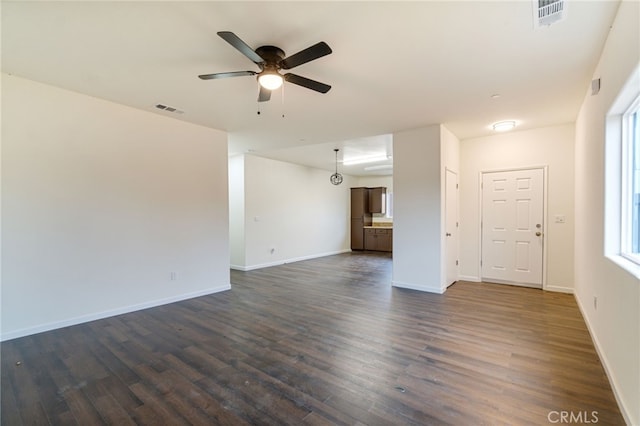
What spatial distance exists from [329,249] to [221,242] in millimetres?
4775

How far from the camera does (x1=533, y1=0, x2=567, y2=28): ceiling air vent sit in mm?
1882

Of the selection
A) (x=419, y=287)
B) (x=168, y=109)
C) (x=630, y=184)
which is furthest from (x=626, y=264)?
(x=168, y=109)

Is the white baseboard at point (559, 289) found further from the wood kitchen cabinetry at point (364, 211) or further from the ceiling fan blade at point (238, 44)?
the ceiling fan blade at point (238, 44)

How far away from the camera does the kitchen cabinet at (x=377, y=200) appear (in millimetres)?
9898

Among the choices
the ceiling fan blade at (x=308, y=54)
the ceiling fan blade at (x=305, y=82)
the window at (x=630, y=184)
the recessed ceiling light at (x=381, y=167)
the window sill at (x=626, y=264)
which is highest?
the recessed ceiling light at (x=381, y=167)

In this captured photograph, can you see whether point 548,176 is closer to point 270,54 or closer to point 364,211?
point 270,54

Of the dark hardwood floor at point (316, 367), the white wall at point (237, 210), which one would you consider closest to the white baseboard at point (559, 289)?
the dark hardwood floor at point (316, 367)

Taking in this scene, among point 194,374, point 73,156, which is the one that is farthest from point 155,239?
point 194,374

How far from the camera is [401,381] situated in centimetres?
220

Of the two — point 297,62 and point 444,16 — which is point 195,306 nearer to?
point 297,62

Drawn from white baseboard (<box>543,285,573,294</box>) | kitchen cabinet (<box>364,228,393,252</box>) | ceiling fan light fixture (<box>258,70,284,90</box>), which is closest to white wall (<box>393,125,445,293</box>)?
white baseboard (<box>543,285,573,294</box>)

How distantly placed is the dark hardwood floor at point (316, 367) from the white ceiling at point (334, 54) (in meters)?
2.70

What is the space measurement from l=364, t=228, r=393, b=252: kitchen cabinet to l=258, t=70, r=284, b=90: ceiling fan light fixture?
24.9 feet

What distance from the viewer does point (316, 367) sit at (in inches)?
95.2
